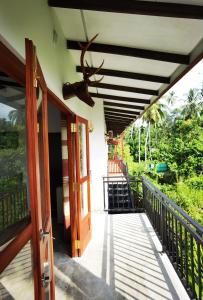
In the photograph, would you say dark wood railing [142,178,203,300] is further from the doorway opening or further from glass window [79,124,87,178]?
the doorway opening

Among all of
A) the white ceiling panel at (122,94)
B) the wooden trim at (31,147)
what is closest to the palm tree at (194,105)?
the white ceiling panel at (122,94)

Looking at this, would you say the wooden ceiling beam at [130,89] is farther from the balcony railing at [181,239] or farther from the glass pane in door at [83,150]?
the balcony railing at [181,239]

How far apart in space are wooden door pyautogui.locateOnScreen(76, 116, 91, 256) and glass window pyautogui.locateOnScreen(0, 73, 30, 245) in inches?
71.7

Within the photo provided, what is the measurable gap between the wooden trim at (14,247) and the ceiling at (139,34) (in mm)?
1710

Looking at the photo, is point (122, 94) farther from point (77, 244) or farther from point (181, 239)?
point (181, 239)

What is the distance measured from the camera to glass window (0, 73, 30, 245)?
1823mm

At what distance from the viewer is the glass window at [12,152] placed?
1823mm

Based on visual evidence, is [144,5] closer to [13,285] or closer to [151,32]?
[151,32]

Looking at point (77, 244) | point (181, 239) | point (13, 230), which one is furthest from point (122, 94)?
point (13, 230)

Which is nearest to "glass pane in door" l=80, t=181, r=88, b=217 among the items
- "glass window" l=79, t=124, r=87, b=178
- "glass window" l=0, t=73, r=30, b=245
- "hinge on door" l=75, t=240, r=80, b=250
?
"glass window" l=79, t=124, r=87, b=178

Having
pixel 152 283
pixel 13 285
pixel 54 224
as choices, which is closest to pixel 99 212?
pixel 54 224

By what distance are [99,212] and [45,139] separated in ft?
14.1

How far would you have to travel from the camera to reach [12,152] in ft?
6.49

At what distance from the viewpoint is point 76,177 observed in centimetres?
382
